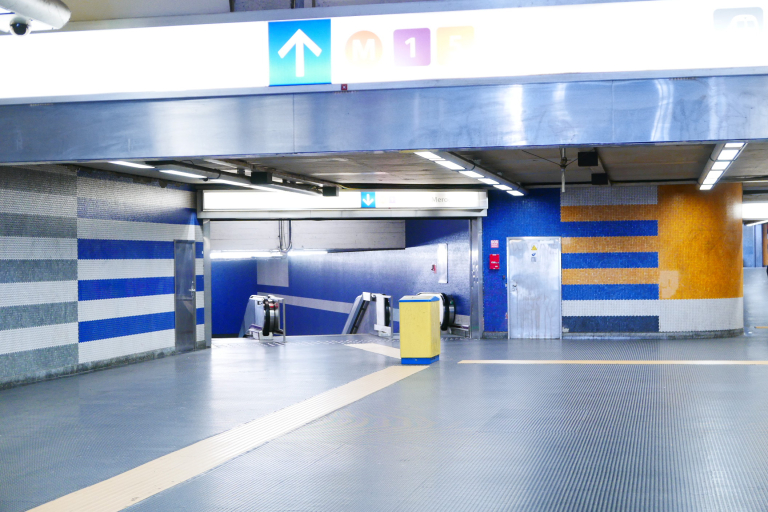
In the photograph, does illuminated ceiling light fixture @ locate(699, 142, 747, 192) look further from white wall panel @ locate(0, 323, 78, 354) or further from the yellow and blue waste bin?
white wall panel @ locate(0, 323, 78, 354)

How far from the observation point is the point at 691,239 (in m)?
13.4

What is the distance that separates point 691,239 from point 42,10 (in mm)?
11524

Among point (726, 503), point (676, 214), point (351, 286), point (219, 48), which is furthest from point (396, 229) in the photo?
point (726, 503)

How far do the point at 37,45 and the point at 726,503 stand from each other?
7.12 meters

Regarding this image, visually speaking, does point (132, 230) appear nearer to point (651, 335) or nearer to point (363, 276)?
point (363, 276)

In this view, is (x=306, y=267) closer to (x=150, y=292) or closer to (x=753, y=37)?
(x=150, y=292)

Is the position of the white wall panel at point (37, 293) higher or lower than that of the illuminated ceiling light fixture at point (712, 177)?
lower

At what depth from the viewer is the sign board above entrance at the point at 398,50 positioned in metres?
6.29

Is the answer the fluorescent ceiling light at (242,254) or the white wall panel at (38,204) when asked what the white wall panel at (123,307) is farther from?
the fluorescent ceiling light at (242,254)

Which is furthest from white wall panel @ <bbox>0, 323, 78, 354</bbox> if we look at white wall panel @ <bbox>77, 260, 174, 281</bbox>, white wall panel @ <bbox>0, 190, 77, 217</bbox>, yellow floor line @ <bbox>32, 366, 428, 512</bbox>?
yellow floor line @ <bbox>32, 366, 428, 512</bbox>

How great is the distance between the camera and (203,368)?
10.6 meters

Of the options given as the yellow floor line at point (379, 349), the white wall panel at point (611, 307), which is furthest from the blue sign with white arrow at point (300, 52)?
the white wall panel at point (611, 307)

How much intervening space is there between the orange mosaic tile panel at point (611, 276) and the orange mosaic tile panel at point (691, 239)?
0.22m

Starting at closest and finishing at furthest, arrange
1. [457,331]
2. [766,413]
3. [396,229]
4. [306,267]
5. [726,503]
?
[726,503]
[766,413]
[457,331]
[396,229]
[306,267]
